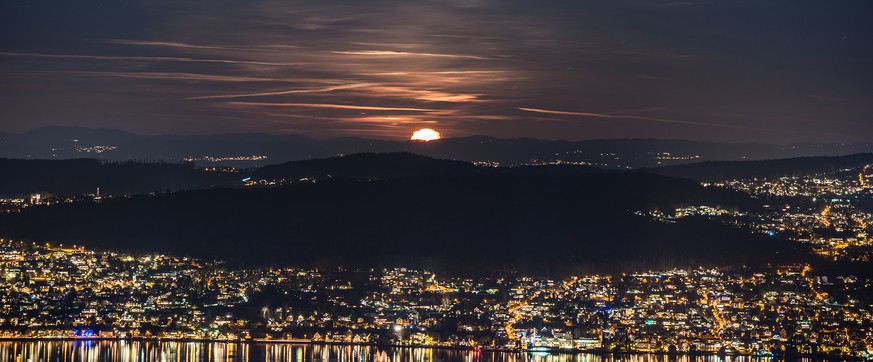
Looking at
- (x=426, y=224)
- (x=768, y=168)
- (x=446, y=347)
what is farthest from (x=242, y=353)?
(x=768, y=168)

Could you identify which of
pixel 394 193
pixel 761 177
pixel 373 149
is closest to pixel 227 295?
pixel 394 193

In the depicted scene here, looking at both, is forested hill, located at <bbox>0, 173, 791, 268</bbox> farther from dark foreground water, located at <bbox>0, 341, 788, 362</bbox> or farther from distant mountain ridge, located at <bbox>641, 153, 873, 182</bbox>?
dark foreground water, located at <bbox>0, 341, 788, 362</bbox>

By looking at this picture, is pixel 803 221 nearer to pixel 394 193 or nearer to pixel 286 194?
pixel 394 193

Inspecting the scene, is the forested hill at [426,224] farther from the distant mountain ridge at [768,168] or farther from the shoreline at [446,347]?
the shoreline at [446,347]

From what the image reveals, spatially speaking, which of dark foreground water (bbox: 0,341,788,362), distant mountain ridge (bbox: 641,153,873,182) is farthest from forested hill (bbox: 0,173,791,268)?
dark foreground water (bbox: 0,341,788,362)

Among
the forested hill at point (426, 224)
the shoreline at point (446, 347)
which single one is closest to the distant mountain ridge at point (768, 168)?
the forested hill at point (426, 224)

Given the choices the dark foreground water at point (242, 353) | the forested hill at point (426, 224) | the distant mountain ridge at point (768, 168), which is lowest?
the dark foreground water at point (242, 353)

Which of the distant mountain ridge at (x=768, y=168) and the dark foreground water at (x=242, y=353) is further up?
the distant mountain ridge at (x=768, y=168)

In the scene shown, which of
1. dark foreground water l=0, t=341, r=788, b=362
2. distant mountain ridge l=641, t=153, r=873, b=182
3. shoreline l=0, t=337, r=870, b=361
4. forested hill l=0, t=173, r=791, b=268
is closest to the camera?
dark foreground water l=0, t=341, r=788, b=362
